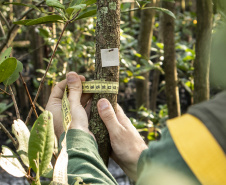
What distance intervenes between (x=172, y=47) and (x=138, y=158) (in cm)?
121

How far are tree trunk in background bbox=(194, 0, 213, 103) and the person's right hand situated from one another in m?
0.83

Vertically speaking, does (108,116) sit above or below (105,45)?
below

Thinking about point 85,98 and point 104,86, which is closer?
point 104,86

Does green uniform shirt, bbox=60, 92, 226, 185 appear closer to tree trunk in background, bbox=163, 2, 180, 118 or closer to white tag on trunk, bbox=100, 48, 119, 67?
white tag on trunk, bbox=100, 48, 119, 67

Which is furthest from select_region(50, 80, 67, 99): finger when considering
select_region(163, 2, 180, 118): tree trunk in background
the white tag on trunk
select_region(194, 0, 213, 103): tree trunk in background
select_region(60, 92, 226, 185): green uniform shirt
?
select_region(163, 2, 180, 118): tree trunk in background

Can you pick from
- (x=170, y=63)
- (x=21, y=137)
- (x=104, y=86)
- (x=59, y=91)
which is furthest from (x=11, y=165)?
(x=170, y=63)

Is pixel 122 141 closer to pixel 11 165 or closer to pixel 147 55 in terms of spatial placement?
pixel 11 165

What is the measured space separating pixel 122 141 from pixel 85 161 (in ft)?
0.78

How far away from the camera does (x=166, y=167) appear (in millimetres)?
582

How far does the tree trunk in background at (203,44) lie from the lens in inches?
69.1

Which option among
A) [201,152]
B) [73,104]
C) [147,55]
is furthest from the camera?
[147,55]

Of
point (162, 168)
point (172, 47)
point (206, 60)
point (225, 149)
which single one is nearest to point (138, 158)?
point (162, 168)

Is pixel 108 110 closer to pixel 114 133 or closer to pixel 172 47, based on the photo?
pixel 114 133

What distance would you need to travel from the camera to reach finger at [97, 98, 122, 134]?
1.05 metres
